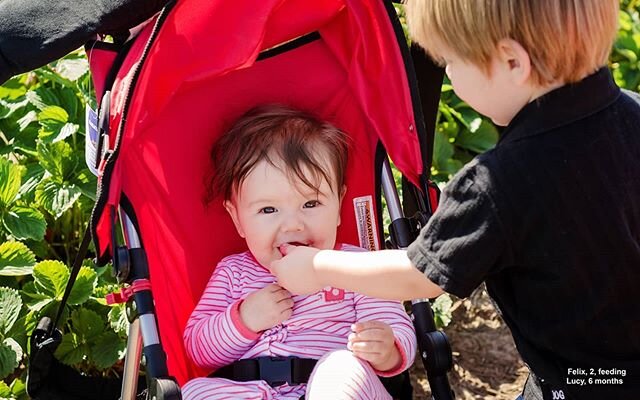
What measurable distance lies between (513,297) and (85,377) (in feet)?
4.43

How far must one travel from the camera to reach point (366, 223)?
2.72 metres

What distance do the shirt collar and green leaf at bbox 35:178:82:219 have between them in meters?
1.63

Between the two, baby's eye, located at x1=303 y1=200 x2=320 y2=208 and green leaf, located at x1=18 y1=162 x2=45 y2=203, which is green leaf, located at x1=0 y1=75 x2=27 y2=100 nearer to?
green leaf, located at x1=18 y1=162 x2=45 y2=203

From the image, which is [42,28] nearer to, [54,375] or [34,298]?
[54,375]

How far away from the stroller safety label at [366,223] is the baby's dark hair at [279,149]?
5.6 inches

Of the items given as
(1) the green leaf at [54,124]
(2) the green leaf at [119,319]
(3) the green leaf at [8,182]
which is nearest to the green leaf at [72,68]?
(1) the green leaf at [54,124]

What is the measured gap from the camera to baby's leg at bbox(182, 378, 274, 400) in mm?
2295

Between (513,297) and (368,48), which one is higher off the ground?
(368,48)

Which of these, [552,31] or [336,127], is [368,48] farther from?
[552,31]

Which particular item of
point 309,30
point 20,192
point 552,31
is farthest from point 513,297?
point 20,192

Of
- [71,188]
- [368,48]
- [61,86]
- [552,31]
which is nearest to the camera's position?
[552,31]

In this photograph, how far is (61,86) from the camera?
10.9 ft

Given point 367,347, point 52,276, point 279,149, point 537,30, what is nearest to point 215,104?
point 279,149

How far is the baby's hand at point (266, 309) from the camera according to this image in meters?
Answer: 2.39
